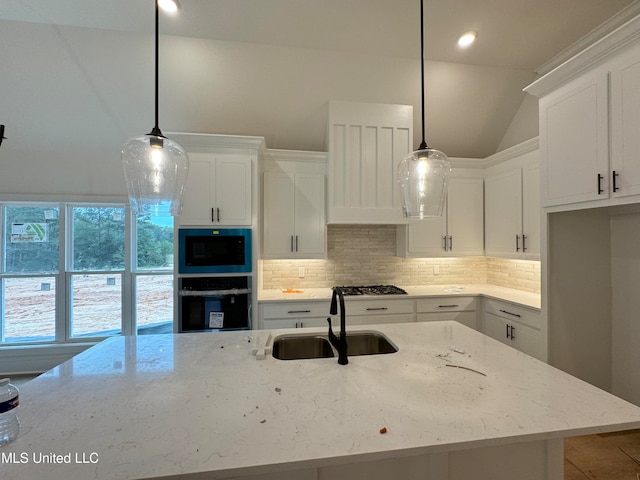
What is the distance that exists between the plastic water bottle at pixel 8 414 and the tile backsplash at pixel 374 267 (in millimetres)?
2490

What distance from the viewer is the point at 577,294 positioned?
86.4 inches

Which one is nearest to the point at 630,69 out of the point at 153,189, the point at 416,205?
the point at 416,205

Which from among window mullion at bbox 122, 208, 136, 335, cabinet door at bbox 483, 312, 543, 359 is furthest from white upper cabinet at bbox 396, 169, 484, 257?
window mullion at bbox 122, 208, 136, 335

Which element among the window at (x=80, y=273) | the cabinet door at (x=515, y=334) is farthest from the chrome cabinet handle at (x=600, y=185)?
the window at (x=80, y=273)

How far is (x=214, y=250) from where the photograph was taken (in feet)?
8.85

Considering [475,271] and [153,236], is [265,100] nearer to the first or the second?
[153,236]

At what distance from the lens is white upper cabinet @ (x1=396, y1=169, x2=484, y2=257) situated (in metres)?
3.37

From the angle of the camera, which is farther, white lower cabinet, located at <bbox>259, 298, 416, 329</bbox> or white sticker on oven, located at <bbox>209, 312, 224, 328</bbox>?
white lower cabinet, located at <bbox>259, 298, 416, 329</bbox>

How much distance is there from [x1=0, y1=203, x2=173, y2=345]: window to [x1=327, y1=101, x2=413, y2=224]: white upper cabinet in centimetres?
236

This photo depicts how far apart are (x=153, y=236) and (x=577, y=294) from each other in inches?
176

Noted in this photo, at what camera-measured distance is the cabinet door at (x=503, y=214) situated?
9.66 feet

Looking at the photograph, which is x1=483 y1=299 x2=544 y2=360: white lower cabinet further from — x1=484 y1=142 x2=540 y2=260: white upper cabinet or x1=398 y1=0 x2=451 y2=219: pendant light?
x1=398 y1=0 x2=451 y2=219: pendant light

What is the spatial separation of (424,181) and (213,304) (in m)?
2.19

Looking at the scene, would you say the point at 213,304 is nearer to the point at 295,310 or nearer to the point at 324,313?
the point at 295,310
